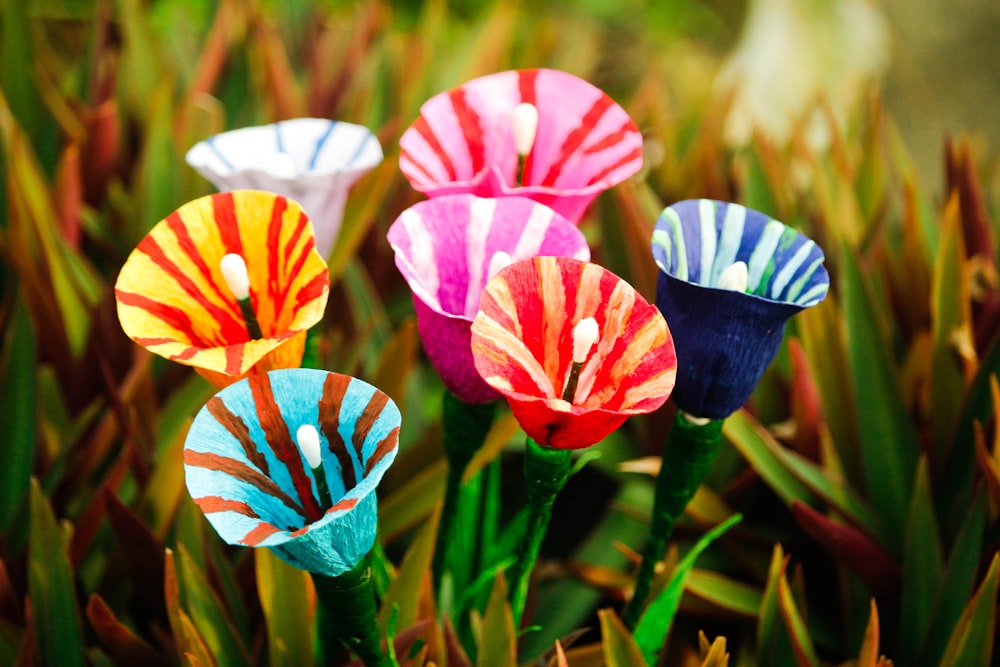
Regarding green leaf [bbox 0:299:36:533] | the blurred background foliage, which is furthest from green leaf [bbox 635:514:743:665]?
green leaf [bbox 0:299:36:533]

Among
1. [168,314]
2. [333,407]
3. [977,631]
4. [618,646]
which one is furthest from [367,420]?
[977,631]

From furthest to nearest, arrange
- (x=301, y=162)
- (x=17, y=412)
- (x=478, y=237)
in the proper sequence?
1. (x=17, y=412)
2. (x=301, y=162)
3. (x=478, y=237)

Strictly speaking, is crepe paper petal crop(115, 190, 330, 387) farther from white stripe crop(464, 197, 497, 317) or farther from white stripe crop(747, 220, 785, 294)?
white stripe crop(747, 220, 785, 294)

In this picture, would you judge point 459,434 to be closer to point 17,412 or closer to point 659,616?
point 659,616

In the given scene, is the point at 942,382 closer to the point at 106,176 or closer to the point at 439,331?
the point at 439,331

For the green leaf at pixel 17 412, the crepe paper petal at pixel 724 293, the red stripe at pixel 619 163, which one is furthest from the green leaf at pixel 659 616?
the green leaf at pixel 17 412

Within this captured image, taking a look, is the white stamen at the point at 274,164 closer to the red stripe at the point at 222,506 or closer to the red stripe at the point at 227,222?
the red stripe at the point at 227,222

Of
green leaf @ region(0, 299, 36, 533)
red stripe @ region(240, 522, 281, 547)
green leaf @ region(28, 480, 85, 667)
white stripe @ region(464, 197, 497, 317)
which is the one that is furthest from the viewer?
green leaf @ region(0, 299, 36, 533)
